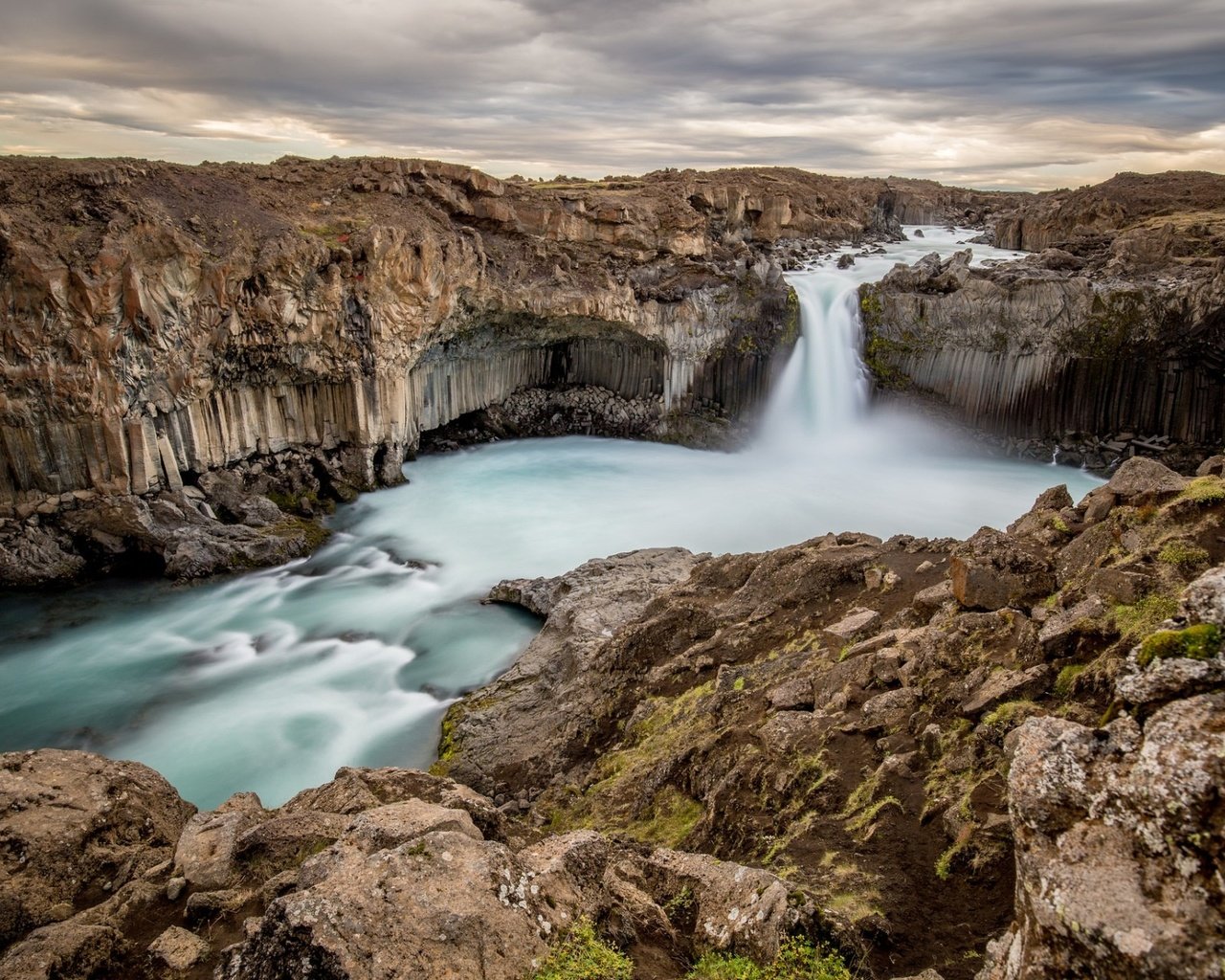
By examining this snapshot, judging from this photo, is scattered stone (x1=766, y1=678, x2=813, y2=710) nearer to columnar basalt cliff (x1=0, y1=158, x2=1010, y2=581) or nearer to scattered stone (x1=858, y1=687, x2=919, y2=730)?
scattered stone (x1=858, y1=687, x2=919, y2=730)

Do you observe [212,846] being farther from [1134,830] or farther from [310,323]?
[310,323]

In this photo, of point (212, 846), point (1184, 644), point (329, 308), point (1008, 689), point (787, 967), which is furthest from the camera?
point (329, 308)

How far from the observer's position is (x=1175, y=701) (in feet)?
12.2

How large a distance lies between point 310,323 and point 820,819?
2063 centimetres

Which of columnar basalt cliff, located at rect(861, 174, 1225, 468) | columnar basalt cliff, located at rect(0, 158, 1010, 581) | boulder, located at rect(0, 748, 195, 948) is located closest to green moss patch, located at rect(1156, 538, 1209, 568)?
boulder, located at rect(0, 748, 195, 948)

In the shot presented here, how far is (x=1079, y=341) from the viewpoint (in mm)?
27156

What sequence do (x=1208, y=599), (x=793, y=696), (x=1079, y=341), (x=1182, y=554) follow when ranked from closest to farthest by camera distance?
(x=1208, y=599), (x=1182, y=554), (x=793, y=696), (x=1079, y=341)

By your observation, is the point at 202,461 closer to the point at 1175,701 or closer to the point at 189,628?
the point at 189,628

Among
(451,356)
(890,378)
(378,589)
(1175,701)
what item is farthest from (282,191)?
(1175,701)

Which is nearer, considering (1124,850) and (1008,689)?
(1124,850)

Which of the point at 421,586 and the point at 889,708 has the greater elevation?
the point at 889,708

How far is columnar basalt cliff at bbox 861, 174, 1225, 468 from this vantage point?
25781mm

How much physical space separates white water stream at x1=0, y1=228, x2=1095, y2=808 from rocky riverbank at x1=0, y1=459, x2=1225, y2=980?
5428 millimetres

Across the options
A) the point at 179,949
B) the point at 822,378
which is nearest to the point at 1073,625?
the point at 179,949
